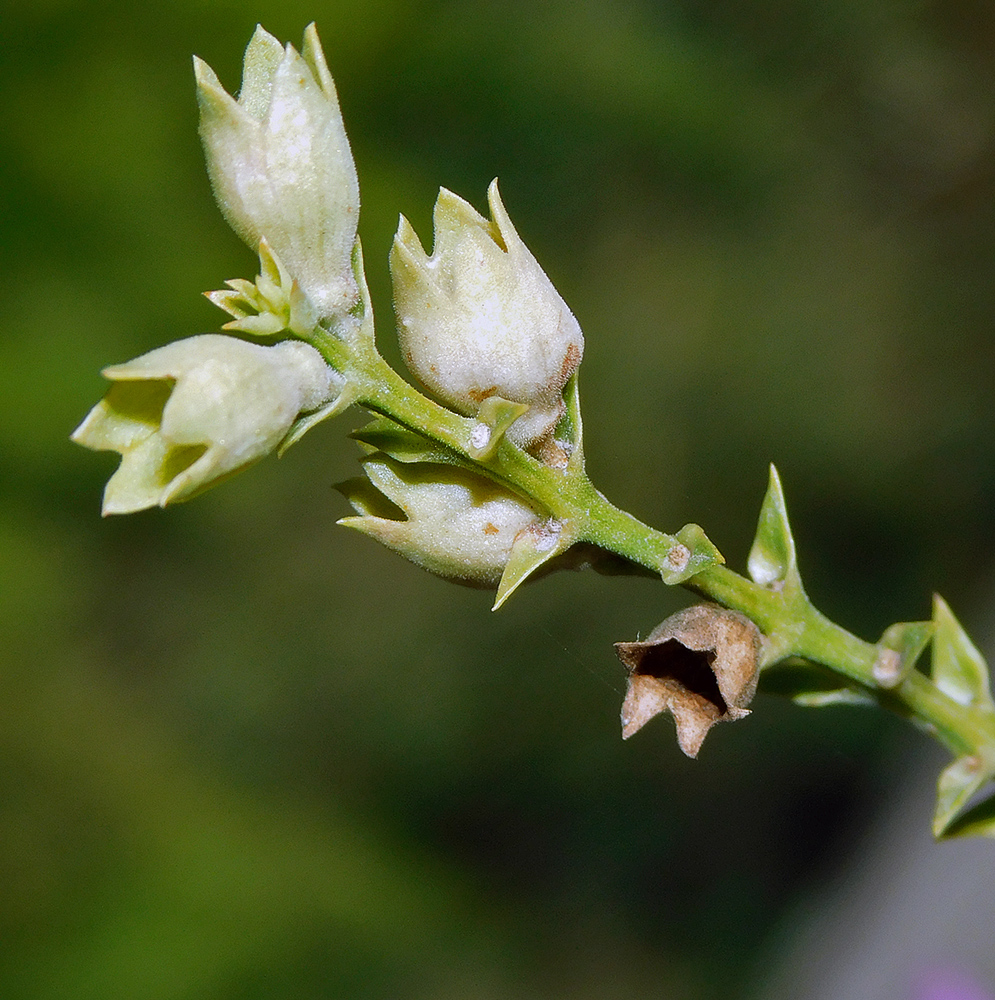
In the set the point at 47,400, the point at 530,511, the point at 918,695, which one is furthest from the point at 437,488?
the point at 47,400

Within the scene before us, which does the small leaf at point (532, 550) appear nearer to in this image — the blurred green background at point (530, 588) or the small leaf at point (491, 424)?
the small leaf at point (491, 424)

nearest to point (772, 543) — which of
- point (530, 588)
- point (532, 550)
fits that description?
point (532, 550)

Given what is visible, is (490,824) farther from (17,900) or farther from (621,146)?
(621,146)

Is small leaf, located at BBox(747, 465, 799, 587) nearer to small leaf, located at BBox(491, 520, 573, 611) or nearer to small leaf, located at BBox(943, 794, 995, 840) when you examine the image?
small leaf, located at BBox(491, 520, 573, 611)

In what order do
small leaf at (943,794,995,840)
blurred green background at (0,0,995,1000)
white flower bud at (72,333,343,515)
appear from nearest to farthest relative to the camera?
white flower bud at (72,333,343,515) < small leaf at (943,794,995,840) < blurred green background at (0,0,995,1000)

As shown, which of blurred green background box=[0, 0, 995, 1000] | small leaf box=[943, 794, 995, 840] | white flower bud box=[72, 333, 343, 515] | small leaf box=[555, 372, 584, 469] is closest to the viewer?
white flower bud box=[72, 333, 343, 515]

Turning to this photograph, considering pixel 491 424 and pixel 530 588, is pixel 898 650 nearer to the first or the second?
pixel 491 424

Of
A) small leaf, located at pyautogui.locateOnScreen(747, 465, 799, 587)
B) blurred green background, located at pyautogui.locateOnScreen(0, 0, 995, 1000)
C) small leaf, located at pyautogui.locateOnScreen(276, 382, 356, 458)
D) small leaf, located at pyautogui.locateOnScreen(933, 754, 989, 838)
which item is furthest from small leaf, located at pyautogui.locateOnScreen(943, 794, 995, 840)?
blurred green background, located at pyautogui.locateOnScreen(0, 0, 995, 1000)
